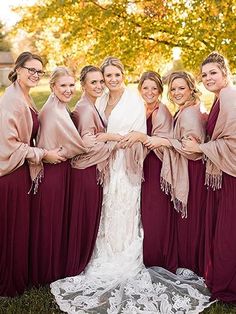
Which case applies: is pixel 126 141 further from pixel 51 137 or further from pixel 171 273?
pixel 171 273

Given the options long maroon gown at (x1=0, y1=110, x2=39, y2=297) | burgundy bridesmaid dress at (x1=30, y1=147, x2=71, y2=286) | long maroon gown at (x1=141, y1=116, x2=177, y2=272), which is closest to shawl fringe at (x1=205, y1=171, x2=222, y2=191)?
long maroon gown at (x1=141, y1=116, x2=177, y2=272)

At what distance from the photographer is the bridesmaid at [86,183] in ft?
15.6

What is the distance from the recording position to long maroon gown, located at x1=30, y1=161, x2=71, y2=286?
15.4ft

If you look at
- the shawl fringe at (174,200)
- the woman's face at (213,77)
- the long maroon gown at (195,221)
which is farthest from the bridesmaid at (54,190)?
the woman's face at (213,77)

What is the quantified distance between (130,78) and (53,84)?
334 centimetres

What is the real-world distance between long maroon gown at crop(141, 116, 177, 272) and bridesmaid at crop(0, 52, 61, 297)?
3.02 ft

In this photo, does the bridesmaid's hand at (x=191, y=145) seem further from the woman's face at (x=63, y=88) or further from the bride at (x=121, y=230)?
the woman's face at (x=63, y=88)

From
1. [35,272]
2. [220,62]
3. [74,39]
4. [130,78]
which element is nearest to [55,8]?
[74,39]

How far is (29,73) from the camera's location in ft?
15.1

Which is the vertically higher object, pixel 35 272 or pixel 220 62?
pixel 220 62

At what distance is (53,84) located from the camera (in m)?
4.75

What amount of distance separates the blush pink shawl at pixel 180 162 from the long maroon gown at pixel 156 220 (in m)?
0.13

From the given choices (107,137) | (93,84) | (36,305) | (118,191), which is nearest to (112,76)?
(93,84)

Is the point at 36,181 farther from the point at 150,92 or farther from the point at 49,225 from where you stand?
the point at 150,92
